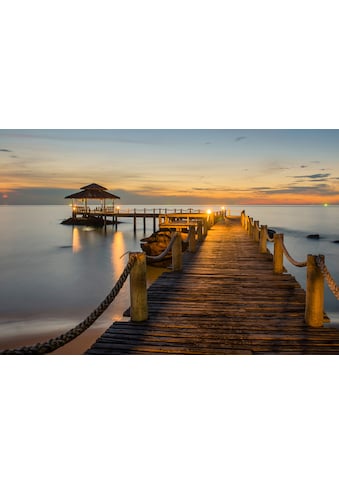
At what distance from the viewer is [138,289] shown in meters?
4.50

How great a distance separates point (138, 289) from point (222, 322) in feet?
4.29

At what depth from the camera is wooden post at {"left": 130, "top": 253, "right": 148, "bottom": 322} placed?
4.48 metres

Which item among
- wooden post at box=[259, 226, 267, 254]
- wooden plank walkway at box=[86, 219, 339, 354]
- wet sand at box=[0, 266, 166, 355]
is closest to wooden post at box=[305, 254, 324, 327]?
wooden plank walkway at box=[86, 219, 339, 354]

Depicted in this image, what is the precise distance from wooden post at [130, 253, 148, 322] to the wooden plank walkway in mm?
139

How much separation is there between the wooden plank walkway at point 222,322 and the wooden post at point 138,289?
14 centimetres

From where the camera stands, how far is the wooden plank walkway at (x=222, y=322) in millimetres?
3908

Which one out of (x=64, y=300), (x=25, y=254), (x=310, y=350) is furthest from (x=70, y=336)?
(x=25, y=254)

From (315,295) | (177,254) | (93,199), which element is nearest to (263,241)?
(177,254)

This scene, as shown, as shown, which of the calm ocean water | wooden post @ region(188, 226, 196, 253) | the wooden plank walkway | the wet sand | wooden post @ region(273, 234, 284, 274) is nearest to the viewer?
the wooden plank walkway

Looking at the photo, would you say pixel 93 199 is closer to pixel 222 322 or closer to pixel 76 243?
pixel 76 243

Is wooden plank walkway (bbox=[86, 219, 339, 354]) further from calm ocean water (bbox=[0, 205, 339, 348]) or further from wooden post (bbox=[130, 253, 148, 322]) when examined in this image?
calm ocean water (bbox=[0, 205, 339, 348])

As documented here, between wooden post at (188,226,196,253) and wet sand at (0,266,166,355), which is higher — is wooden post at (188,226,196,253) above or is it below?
above

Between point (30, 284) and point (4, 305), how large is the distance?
13.4 feet

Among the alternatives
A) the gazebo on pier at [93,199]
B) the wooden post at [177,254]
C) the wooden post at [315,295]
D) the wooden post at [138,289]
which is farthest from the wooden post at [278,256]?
the gazebo on pier at [93,199]
